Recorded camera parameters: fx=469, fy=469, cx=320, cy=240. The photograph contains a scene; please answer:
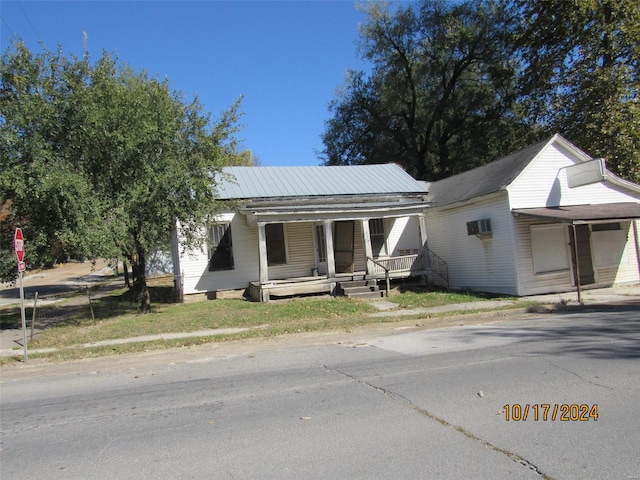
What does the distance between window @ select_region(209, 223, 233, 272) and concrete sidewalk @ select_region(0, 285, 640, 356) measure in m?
6.30

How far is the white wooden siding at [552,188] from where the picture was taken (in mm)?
16281

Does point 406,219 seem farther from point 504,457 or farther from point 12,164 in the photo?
point 504,457

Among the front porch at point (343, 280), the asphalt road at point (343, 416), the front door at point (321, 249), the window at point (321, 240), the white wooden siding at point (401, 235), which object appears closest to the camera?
the asphalt road at point (343, 416)

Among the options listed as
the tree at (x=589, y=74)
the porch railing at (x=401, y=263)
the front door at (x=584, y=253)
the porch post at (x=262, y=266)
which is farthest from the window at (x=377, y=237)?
the tree at (x=589, y=74)

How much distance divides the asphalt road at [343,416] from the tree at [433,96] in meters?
25.6

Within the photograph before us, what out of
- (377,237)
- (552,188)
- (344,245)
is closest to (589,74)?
(552,188)

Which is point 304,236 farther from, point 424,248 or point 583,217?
point 583,217

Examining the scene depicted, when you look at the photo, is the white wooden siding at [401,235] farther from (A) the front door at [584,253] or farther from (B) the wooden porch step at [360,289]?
(A) the front door at [584,253]

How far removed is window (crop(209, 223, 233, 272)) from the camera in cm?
1817

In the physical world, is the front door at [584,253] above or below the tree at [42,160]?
below

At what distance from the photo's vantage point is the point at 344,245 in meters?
20.1

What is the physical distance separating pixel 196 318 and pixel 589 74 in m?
22.0

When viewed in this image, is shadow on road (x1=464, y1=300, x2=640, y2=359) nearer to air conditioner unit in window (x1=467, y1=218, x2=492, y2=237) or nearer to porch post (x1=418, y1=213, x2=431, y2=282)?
air conditioner unit in window (x1=467, y1=218, x2=492, y2=237)
